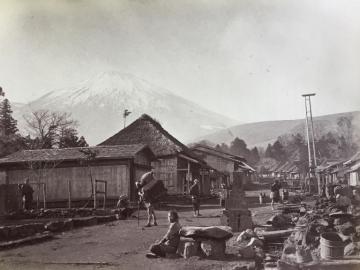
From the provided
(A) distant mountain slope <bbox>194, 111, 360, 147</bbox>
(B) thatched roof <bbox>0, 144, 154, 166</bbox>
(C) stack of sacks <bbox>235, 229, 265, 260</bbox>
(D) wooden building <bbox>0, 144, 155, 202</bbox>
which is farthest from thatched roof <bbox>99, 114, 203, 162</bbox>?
(A) distant mountain slope <bbox>194, 111, 360, 147</bbox>

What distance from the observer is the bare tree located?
3259 cm

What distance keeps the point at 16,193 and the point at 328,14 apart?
13.8m

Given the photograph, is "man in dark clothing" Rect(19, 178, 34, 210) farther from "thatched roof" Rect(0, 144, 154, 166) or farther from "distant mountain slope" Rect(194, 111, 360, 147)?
"distant mountain slope" Rect(194, 111, 360, 147)

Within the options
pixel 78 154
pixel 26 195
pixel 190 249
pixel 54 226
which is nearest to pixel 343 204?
pixel 190 249

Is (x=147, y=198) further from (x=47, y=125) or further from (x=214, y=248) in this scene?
(x=47, y=125)

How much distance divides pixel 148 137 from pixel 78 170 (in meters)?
6.11

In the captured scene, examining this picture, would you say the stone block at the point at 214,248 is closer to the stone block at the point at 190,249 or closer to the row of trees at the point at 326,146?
the stone block at the point at 190,249

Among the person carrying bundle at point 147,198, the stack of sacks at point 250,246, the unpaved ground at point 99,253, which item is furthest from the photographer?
the person carrying bundle at point 147,198

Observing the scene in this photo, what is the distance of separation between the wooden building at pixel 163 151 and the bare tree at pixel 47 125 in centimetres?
851

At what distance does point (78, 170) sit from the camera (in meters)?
19.7

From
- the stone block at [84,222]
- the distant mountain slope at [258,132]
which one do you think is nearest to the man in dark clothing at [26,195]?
the stone block at [84,222]

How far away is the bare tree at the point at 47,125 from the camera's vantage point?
107 ft

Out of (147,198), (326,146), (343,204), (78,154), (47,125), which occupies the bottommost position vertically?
(343,204)

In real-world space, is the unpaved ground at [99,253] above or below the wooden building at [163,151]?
below
